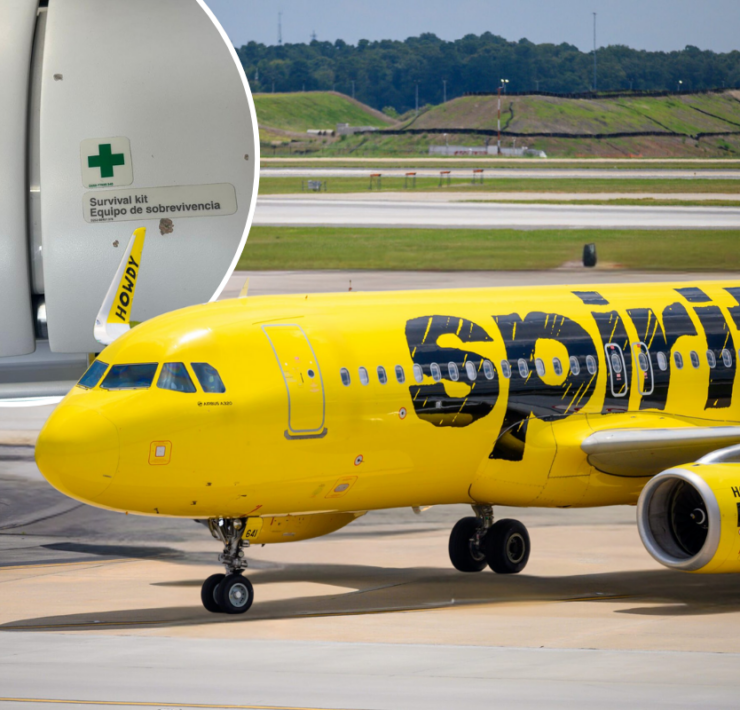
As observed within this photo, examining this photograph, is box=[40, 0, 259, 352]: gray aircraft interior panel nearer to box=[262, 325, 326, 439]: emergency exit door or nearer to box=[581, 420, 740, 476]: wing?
box=[262, 325, 326, 439]: emergency exit door

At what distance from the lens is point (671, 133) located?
361 feet

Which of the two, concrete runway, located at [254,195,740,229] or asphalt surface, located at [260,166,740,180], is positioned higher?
asphalt surface, located at [260,166,740,180]

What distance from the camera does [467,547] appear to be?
1816cm

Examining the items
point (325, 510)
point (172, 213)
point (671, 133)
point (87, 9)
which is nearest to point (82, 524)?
point (172, 213)

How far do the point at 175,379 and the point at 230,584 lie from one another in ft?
7.79

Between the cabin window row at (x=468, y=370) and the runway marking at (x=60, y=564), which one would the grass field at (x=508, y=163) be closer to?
the cabin window row at (x=468, y=370)

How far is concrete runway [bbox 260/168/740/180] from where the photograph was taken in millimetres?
87562

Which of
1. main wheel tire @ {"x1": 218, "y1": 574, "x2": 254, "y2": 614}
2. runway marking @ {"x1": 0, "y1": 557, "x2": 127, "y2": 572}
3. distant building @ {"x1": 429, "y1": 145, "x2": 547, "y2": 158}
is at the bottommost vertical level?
runway marking @ {"x1": 0, "y1": 557, "x2": 127, "y2": 572}

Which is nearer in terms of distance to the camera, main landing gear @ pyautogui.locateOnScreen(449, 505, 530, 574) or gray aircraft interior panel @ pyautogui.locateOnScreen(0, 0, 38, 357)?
A: main landing gear @ pyautogui.locateOnScreen(449, 505, 530, 574)

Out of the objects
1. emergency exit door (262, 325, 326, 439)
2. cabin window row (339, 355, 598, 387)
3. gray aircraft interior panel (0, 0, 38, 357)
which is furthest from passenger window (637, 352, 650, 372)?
gray aircraft interior panel (0, 0, 38, 357)

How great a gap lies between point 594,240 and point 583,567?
159ft

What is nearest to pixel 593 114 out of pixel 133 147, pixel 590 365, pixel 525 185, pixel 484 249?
pixel 525 185

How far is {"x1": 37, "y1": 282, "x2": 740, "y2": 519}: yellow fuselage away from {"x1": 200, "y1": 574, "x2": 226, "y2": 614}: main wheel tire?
0.75 meters

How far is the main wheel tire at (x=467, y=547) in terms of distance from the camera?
59.5ft
